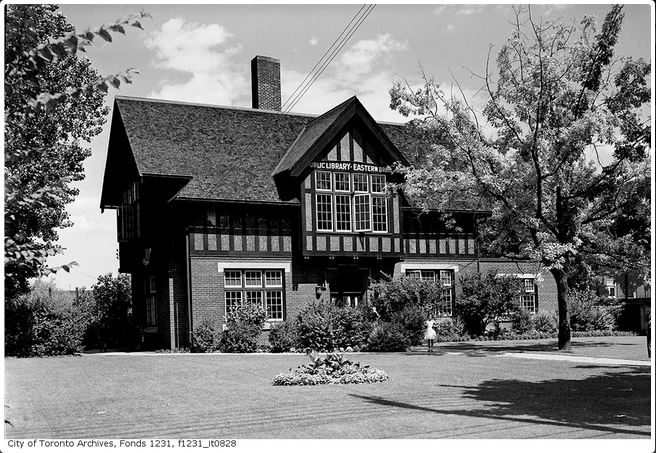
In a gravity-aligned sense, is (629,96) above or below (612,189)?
above

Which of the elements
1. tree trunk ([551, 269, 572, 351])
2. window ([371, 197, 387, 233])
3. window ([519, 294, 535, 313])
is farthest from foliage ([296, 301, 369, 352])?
window ([519, 294, 535, 313])

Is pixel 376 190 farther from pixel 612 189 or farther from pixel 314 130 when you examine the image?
pixel 612 189

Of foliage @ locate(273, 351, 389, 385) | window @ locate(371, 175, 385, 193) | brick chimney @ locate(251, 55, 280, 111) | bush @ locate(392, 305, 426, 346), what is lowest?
foliage @ locate(273, 351, 389, 385)

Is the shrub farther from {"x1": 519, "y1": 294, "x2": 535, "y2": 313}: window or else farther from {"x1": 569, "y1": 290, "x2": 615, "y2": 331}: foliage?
{"x1": 569, "y1": 290, "x2": 615, "y2": 331}: foliage

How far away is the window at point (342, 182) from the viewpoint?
32.0 m

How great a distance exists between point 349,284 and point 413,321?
440 centimetres

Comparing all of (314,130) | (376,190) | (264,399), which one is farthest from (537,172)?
(264,399)

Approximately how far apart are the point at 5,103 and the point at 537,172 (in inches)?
752

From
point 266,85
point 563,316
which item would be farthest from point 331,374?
point 266,85

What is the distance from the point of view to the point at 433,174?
2570 cm

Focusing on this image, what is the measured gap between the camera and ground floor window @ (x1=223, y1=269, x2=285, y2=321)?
101 ft

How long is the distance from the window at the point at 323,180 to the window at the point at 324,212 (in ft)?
1.20

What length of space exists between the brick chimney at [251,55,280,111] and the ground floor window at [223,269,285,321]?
903 cm

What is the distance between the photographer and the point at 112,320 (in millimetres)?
35406
